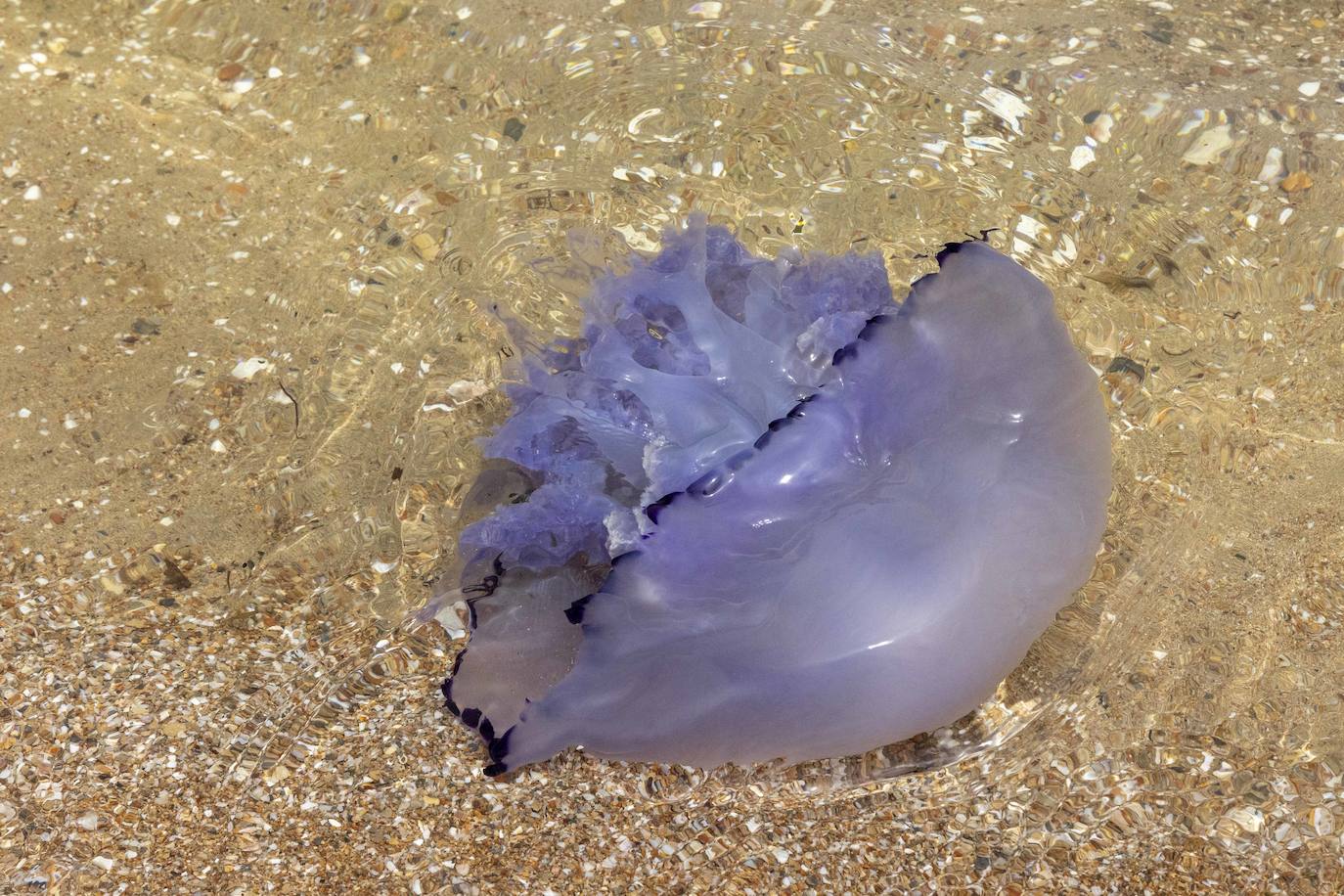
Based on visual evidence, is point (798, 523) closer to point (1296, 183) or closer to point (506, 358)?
point (506, 358)

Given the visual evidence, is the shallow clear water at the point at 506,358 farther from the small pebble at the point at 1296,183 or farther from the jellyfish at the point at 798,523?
the jellyfish at the point at 798,523

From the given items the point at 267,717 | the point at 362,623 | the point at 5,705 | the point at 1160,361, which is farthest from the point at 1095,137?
the point at 5,705

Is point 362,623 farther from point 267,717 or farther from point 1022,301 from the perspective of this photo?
point 1022,301

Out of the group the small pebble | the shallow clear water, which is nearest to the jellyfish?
the shallow clear water

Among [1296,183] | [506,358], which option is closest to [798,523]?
[506,358]

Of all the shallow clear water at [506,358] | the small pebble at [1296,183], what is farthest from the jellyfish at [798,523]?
the small pebble at [1296,183]

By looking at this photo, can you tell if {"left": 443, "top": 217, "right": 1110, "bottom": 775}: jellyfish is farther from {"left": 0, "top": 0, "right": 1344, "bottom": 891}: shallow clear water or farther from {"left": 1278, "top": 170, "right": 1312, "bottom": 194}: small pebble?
{"left": 1278, "top": 170, "right": 1312, "bottom": 194}: small pebble

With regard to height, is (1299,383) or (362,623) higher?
(1299,383)
